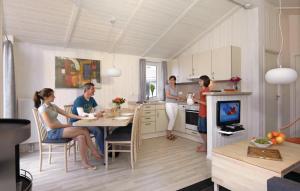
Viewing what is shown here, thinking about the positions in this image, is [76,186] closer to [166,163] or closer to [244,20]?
[166,163]

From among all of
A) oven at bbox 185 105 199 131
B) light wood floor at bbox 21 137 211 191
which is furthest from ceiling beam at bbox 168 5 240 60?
light wood floor at bbox 21 137 211 191

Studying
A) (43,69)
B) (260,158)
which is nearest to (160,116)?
(43,69)

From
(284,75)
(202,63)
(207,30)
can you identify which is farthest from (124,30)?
(284,75)

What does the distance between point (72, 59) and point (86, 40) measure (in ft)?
1.74

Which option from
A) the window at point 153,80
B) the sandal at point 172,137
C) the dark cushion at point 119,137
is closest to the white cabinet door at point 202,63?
the window at point 153,80

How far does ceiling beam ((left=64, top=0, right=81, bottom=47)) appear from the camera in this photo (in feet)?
10.6

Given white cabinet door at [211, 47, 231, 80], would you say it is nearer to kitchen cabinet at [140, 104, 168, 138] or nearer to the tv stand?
the tv stand

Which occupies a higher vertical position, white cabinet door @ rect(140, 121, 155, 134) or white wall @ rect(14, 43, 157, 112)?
white wall @ rect(14, 43, 157, 112)

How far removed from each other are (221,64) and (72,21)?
3.16 m

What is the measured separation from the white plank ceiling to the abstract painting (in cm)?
34

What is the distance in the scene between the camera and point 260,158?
182 cm

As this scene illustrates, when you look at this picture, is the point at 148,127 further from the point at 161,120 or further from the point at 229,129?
the point at 229,129

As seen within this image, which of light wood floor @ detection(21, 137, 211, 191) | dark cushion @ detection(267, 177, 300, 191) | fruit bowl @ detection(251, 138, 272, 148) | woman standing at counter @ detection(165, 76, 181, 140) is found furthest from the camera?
woman standing at counter @ detection(165, 76, 181, 140)

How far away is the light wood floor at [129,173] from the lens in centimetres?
238
